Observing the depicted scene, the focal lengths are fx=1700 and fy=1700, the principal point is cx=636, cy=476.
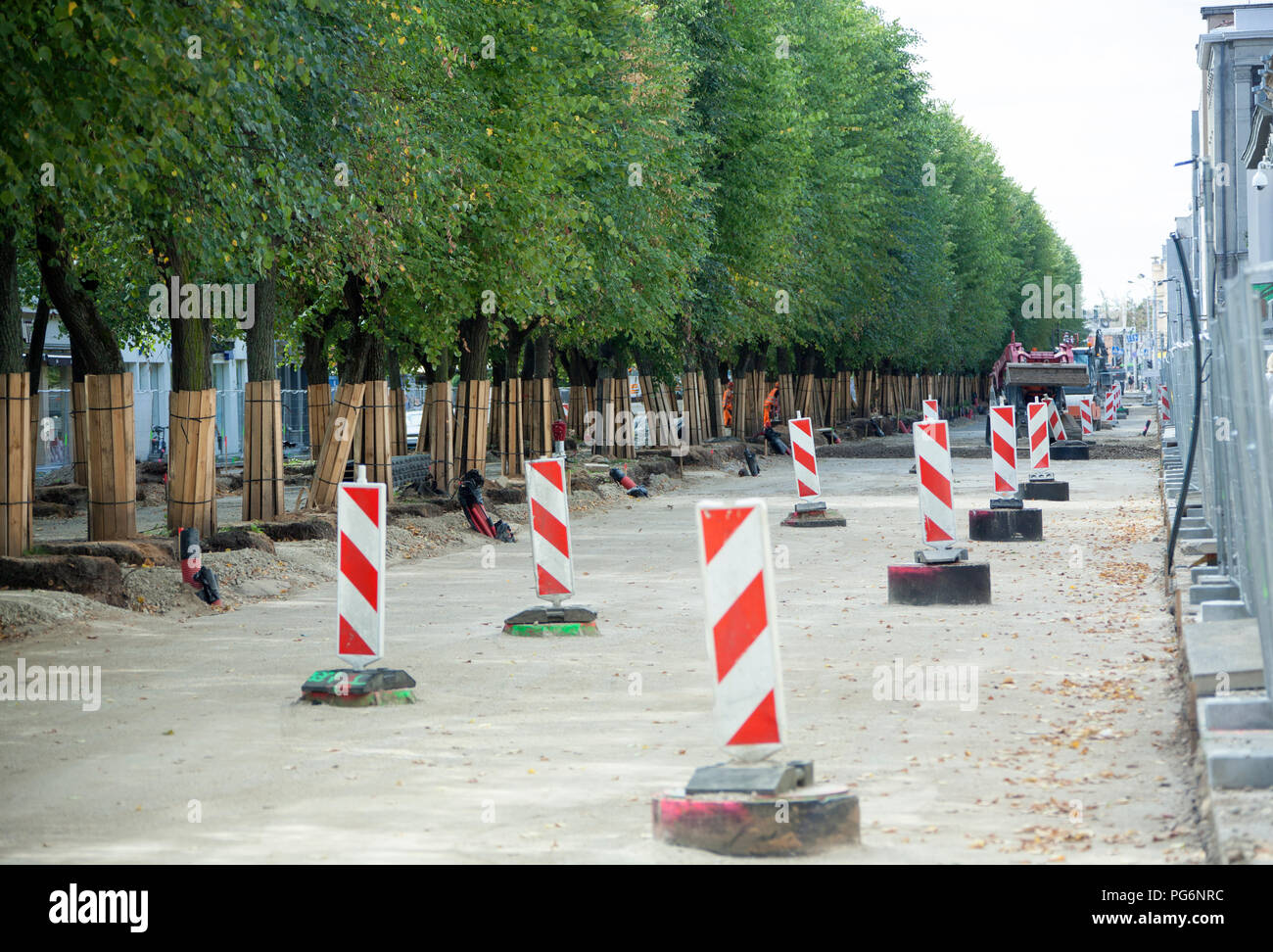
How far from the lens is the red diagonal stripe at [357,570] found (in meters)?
9.98

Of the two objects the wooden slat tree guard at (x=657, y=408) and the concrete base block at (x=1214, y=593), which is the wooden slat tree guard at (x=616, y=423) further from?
the concrete base block at (x=1214, y=593)

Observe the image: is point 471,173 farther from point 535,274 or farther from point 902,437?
point 902,437

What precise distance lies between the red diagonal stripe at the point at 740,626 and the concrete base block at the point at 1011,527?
13875 mm

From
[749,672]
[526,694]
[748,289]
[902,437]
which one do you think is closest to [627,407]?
[748,289]

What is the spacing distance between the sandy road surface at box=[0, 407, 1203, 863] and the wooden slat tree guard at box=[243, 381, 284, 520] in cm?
416

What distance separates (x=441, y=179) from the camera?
1930 cm

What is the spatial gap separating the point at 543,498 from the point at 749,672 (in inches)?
244

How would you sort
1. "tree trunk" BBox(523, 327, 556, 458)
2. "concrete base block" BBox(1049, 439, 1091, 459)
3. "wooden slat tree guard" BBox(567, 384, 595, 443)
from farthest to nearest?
1. "wooden slat tree guard" BBox(567, 384, 595, 443)
2. "concrete base block" BBox(1049, 439, 1091, 459)
3. "tree trunk" BBox(523, 327, 556, 458)

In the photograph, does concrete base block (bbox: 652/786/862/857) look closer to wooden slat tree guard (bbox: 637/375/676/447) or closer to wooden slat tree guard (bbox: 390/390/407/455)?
wooden slat tree guard (bbox: 390/390/407/455)

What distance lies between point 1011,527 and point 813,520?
12.0 ft

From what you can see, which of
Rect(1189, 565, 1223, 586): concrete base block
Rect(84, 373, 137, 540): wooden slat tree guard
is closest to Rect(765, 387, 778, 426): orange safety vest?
Rect(84, 373, 137, 540): wooden slat tree guard

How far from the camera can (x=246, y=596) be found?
15.4 meters

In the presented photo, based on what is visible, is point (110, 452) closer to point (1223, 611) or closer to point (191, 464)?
point (191, 464)

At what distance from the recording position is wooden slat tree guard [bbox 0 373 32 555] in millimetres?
14984
